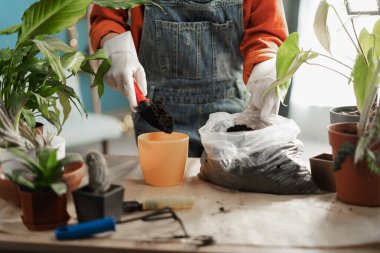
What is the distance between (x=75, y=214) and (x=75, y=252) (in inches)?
5.1

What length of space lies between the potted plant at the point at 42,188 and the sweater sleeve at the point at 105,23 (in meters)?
0.56

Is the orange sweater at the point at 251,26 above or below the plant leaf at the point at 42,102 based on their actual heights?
above

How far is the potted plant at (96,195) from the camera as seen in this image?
812 millimetres

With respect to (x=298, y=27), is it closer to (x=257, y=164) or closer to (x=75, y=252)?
(x=257, y=164)

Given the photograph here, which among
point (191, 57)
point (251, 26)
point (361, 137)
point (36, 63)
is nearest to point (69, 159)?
point (36, 63)

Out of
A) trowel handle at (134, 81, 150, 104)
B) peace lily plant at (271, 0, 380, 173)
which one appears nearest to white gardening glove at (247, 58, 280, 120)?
peace lily plant at (271, 0, 380, 173)

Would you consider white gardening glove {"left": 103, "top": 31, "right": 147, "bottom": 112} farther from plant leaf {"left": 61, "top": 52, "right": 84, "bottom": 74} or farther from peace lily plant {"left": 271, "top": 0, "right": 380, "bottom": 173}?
peace lily plant {"left": 271, "top": 0, "right": 380, "bottom": 173}

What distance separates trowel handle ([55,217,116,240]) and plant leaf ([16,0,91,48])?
478mm

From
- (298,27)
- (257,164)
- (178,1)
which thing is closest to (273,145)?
(257,164)

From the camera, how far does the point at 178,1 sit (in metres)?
1.40

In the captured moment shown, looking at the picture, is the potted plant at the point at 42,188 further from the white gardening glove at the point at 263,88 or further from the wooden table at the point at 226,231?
the white gardening glove at the point at 263,88

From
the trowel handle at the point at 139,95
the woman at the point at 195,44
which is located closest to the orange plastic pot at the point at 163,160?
the trowel handle at the point at 139,95

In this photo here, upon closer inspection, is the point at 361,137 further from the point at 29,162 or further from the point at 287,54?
the point at 29,162

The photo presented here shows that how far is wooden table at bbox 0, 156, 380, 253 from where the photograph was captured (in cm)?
77
